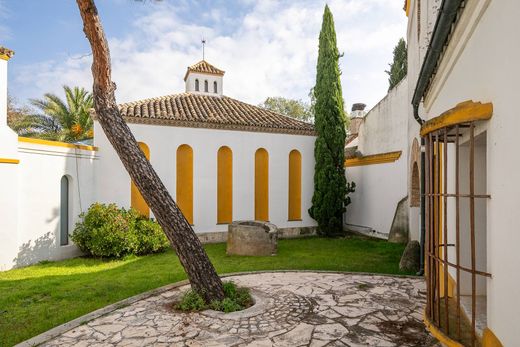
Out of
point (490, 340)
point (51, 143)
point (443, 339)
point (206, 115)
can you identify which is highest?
point (206, 115)

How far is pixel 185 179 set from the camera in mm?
12641

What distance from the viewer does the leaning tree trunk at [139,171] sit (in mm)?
5469

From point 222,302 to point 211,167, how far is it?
306 inches

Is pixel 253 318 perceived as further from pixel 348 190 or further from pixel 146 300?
pixel 348 190

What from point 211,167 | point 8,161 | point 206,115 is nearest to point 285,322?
point 8,161

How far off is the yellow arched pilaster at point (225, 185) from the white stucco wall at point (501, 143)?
10.9m

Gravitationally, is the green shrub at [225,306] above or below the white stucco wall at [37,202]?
below

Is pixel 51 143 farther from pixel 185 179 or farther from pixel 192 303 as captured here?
pixel 192 303

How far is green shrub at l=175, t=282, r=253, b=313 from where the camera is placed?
5.45m

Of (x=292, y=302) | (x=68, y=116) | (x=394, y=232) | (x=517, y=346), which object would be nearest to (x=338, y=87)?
(x=394, y=232)

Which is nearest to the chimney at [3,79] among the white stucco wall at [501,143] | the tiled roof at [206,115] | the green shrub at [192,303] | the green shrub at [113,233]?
the tiled roof at [206,115]

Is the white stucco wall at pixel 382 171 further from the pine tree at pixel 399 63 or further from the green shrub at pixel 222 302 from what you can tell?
the green shrub at pixel 222 302

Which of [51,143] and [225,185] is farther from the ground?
[51,143]

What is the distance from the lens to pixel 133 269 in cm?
854
